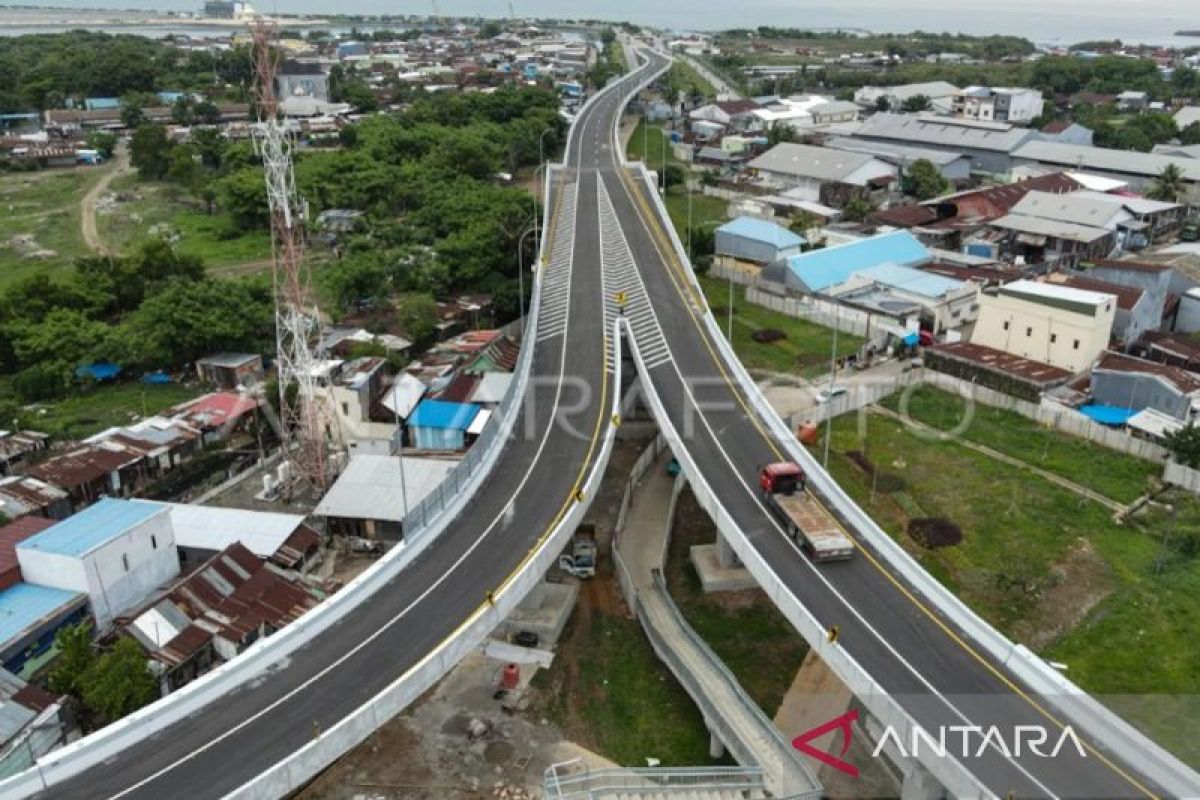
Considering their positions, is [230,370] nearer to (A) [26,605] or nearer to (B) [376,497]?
(B) [376,497]

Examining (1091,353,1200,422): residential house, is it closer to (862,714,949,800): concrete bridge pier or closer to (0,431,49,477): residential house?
(862,714,949,800): concrete bridge pier

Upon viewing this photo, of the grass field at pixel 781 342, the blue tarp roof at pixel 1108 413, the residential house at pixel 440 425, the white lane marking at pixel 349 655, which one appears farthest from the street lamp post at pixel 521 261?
the blue tarp roof at pixel 1108 413

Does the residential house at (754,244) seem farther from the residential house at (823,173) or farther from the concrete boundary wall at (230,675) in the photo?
the concrete boundary wall at (230,675)

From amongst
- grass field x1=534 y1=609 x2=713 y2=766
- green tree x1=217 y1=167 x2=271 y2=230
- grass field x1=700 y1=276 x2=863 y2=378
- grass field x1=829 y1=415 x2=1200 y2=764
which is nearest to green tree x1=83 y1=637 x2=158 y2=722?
grass field x1=534 y1=609 x2=713 y2=766

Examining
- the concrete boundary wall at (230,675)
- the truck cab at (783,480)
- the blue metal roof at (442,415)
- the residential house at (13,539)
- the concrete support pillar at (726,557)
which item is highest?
the truck cab at (783,480)

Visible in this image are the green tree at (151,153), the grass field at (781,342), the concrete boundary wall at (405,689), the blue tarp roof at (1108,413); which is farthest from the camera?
the green tree at (151,153)

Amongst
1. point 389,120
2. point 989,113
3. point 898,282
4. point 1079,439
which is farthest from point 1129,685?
point 989,113

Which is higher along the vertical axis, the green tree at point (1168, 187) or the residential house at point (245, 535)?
the green tree at point (1168, 187)

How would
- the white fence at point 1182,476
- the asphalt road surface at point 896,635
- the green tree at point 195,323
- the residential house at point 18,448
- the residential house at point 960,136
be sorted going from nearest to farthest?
the asphalt road surface at point 896,635 → the white fence at point 1182,476 → the residential house at point 18,448 → the green tree at point 195,323 → the residential house at point 960,136
